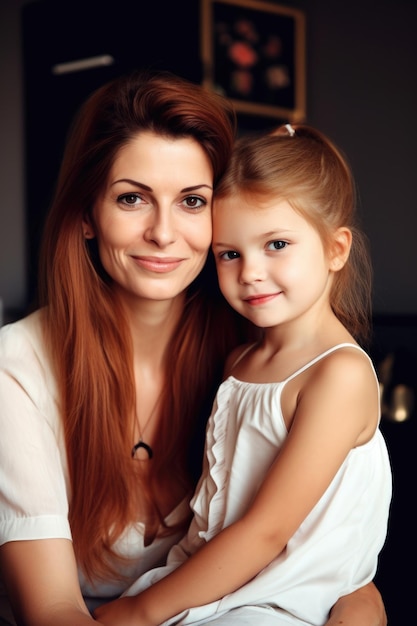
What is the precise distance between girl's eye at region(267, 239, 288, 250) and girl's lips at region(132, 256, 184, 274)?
20cm

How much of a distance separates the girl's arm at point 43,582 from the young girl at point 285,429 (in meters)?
0.09

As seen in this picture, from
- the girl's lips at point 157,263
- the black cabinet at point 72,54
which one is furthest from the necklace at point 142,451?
the black cabinet at point 72,54

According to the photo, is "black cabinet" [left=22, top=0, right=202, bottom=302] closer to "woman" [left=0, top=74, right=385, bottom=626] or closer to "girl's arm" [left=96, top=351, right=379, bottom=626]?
"woman" [left=0, top=74, right=385, bottom=626]

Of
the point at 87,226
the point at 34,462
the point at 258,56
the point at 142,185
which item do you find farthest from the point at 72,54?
the point at 34,462

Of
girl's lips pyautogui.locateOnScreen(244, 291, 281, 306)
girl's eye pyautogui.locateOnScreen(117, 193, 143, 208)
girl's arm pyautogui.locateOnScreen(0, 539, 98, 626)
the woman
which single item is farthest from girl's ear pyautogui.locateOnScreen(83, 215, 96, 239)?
girl's arm pyautogui.locateOnScreen(0, 539, 98, 626)

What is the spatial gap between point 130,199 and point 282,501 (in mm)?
627

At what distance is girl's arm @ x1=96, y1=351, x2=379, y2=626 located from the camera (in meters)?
1.25

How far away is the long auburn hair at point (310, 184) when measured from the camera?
1.40 metres

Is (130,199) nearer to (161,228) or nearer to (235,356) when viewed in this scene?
(161,228)

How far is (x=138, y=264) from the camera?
1.51 metres

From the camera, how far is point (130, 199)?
1502 millimetres

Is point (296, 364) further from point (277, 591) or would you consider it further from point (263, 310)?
point (277, 591)

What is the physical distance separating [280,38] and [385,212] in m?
0.90

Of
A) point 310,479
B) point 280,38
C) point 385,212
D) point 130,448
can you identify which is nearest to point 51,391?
point 130,448
